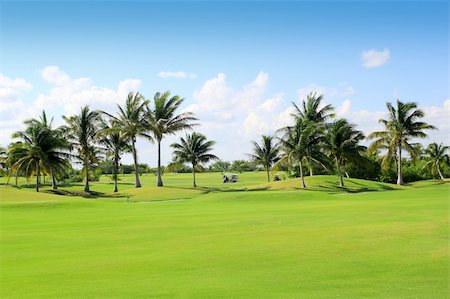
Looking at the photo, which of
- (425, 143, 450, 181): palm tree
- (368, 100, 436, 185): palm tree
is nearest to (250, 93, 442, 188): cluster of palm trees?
(368, 100, 436, 185): palm tree

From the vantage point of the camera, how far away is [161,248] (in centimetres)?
Result: 1448

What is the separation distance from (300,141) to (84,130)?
29.0m

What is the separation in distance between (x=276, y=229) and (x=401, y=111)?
50.1m

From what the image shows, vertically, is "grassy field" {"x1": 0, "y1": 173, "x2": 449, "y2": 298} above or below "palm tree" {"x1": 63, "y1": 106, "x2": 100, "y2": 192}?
below

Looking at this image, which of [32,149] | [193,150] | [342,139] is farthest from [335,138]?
[32,149]

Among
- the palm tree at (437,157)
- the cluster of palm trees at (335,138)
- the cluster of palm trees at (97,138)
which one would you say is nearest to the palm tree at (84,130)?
the cluster of palm trees at (97,138)

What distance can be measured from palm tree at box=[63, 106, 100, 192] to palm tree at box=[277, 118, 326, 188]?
2561 centimetres

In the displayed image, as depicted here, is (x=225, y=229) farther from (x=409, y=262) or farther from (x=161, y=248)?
(x=409, y=262)

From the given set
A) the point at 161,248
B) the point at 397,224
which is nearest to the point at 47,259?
the point at 161,248

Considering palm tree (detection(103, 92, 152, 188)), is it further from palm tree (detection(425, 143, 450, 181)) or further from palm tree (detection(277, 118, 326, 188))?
palm tree (detection(425, 143, 450, 181))

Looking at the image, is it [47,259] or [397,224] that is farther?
[397,224]

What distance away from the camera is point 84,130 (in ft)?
205

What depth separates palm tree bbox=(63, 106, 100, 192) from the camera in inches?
2447

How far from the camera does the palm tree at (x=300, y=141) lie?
53531 mm
